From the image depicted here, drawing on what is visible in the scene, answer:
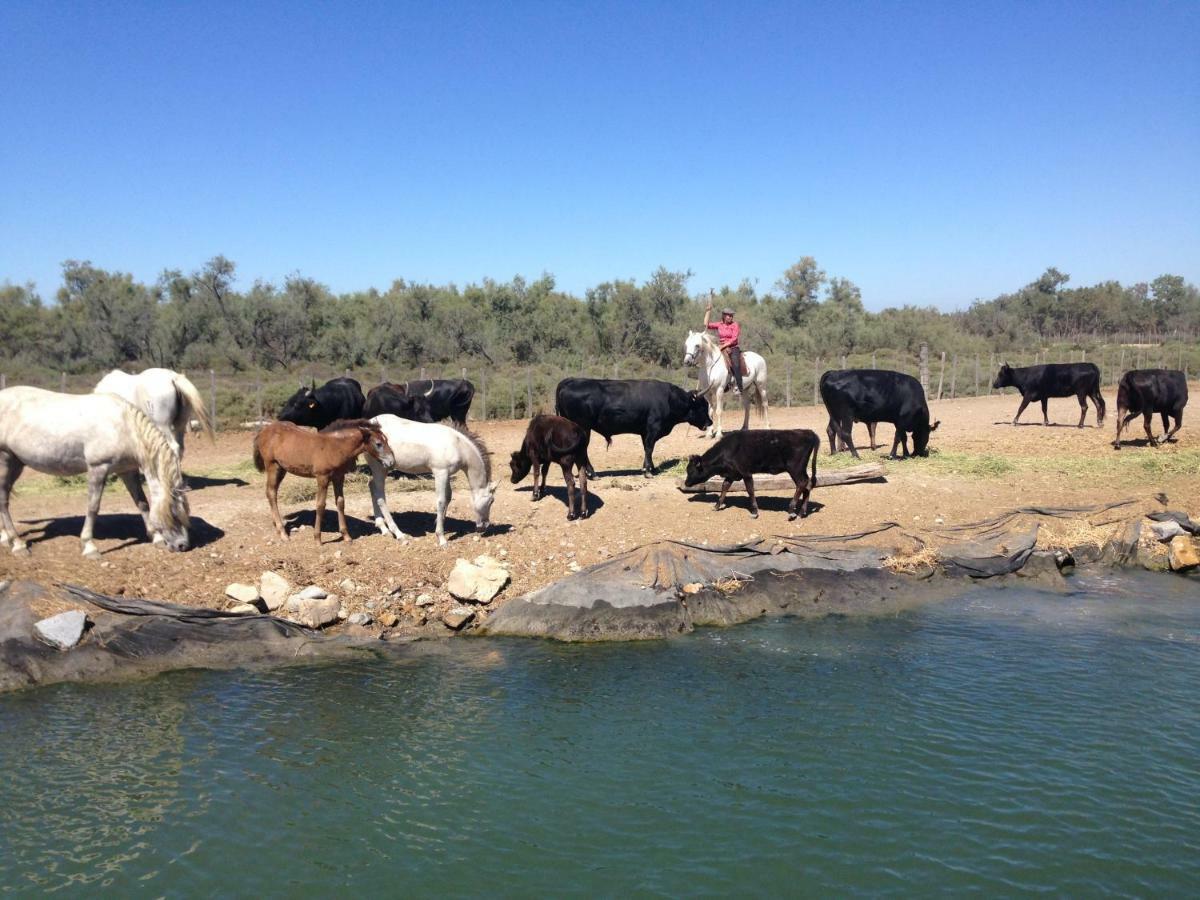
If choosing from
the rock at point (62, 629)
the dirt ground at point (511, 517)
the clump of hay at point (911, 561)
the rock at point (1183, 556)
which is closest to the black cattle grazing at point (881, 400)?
the dirt ground at point (511, 517)

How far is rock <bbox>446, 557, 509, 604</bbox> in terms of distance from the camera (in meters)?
9.90

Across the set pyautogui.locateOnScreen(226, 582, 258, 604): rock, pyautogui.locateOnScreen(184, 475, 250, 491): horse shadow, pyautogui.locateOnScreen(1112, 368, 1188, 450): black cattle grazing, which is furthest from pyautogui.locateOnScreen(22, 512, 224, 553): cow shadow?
pyautogui.locateOnScreen(1112, 368, 1188, 450): black cattle grazing

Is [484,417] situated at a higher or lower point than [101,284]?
lower

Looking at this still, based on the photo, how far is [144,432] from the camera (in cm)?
1041

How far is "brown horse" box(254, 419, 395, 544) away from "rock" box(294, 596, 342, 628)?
153cm

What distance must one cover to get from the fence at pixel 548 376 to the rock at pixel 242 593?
13220mm

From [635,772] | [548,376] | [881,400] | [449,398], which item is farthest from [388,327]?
[635,772]

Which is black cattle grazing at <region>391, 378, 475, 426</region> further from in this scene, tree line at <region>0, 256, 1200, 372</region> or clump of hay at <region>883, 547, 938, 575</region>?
tree line at <region>0, 256, 1200, 372</region>

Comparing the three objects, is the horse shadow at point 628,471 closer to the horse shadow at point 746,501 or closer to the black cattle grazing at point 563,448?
the horse shadow at point 746,501

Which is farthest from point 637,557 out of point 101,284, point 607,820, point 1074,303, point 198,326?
point 1074,303

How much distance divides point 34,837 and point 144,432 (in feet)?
18.3

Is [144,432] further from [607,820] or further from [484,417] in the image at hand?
[484,417]

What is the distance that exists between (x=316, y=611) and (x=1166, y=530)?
11.1 meters

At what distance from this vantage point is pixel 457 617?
962 centimetres
